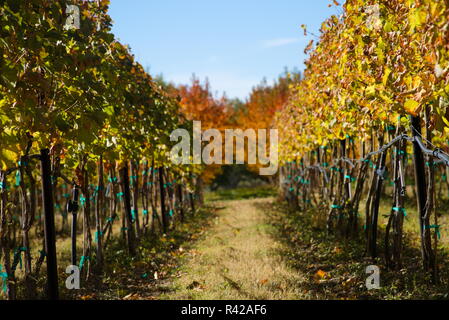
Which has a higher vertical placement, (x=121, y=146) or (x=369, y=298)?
(x=121, y=146)

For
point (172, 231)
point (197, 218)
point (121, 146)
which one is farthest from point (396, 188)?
point (197, 218)

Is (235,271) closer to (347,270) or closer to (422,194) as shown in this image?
(347,270)

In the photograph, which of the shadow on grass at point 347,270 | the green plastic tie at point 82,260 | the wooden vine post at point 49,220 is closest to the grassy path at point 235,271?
the shadow on grass at point 347,270

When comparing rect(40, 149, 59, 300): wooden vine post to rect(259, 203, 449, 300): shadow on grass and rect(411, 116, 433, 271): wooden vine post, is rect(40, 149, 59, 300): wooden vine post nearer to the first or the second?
rect(259, 203, 449, 300): shadow on grass

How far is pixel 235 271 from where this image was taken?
600cm

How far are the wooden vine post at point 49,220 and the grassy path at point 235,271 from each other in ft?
4.69

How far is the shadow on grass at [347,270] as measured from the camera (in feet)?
15.6

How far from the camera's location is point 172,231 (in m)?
11.3

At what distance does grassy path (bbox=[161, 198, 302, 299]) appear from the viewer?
4941mm

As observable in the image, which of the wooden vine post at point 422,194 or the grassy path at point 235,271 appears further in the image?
the grassy path at point 235,271
